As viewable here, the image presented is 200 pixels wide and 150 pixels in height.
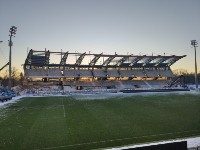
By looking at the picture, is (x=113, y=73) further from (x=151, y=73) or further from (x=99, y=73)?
(x=151, y=73)

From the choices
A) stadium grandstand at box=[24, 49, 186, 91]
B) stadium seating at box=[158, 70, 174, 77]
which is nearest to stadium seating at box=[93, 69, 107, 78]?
stadium grandstand at box=[24, 49, 186, 91]

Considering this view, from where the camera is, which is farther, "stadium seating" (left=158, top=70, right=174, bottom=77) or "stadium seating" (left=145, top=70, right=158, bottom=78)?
"stadium seating" (left=158, top=70, right=174, bottom=77)

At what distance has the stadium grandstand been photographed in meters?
75.4

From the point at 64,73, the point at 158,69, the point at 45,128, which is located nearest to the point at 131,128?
the point at 45,128

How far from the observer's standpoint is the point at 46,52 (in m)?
71.0

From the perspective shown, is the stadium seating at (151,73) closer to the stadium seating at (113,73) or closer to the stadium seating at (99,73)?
the stadium seating at (113,73)

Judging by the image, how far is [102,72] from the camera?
8431 cm

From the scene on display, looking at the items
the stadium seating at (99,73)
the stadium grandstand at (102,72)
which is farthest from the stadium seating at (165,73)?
the stadium seating at (99,73)

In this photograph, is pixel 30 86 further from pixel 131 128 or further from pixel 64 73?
pixel 131 128

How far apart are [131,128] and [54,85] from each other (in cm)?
6159

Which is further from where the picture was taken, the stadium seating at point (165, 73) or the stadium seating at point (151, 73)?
the stadium seating at point (165, 73)

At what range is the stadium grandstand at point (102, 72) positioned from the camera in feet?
247

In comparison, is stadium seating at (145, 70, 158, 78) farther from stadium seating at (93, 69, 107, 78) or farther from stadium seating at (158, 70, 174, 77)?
stadium seating at (93, 69, 107, 78)

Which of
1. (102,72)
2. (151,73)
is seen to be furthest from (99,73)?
(151,73)
